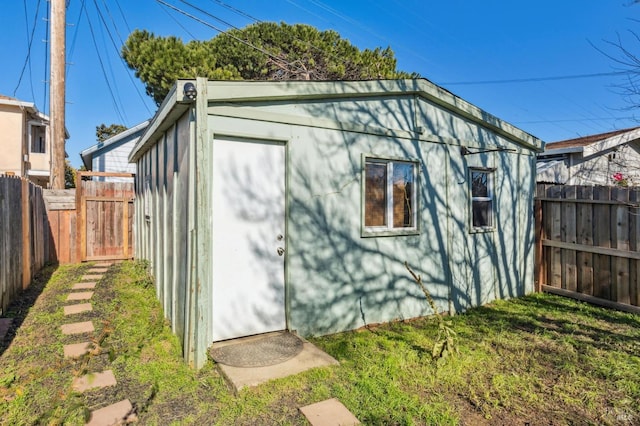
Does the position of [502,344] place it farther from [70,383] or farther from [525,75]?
[525,75]

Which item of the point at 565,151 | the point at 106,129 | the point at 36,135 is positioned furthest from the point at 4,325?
the point at 106,129

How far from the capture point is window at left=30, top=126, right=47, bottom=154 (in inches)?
765

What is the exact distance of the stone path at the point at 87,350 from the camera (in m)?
2.55

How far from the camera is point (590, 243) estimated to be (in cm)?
604

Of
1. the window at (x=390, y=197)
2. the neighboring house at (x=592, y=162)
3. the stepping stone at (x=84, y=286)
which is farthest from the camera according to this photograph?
the neighboring house at (x=592, y=162)

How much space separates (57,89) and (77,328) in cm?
707

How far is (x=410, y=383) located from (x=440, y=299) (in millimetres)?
2482

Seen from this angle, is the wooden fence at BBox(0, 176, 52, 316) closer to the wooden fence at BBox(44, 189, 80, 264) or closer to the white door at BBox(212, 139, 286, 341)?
the wooden fence at BBox(44, 189, 80, 264)

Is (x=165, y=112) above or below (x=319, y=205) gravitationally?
above

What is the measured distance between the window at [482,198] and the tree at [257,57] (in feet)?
27.2

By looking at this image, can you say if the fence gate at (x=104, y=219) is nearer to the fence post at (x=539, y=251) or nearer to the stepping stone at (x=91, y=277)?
the stepping stone at (x=91, y=277)

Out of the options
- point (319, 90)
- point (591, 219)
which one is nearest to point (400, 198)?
point (319, 90)

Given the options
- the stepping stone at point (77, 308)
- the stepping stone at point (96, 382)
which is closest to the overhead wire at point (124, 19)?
the stepping stone at point (77, 308)

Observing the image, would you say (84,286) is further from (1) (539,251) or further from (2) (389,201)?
(1) (539,251)
